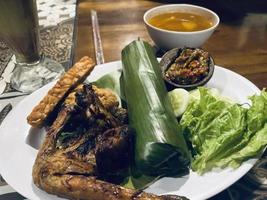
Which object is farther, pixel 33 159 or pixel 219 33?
pixel 219 33

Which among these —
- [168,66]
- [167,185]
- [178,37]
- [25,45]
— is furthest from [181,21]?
[167,185]

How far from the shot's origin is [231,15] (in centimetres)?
230

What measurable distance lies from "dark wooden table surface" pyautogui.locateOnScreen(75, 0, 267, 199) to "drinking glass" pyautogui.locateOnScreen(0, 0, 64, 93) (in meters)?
0.17

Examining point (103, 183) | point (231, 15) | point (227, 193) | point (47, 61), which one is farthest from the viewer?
point (231, 15)

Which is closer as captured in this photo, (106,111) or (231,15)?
(106,111)

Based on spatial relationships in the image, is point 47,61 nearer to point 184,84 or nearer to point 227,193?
point 184,84

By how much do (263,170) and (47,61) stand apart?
3.70 ft

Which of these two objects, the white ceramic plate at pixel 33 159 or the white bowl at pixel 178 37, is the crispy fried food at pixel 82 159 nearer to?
the white ceramic plate at pixel 33 159

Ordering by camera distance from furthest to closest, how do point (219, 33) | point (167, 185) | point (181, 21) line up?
1. point (219, 33)
2. point (181, 21)
3. point (167, 185)

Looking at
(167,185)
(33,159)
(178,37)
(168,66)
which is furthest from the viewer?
(178,37)

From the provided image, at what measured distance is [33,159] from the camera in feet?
4.25

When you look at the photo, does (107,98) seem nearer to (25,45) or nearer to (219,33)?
(25,45)

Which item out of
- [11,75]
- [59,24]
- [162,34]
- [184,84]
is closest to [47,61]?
[11,75]

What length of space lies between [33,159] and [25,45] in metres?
0.71
